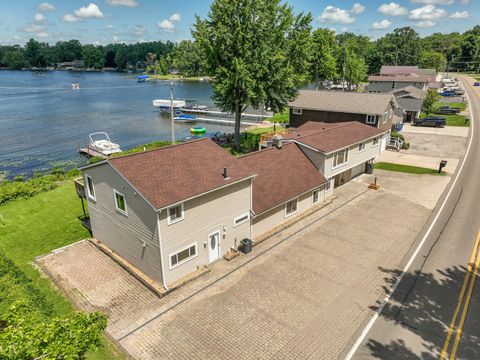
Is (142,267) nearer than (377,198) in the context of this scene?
Yes

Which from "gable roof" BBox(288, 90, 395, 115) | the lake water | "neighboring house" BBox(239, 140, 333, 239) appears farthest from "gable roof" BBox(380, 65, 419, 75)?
"neighboring house" BBox(239, 140, 333, 239)

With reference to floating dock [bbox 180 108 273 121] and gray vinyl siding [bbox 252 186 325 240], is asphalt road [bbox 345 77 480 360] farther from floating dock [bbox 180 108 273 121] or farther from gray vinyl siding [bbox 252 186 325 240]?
floating dock [bbox 180 108 273 121]

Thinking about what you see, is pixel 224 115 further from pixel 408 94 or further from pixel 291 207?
pixel 291 207

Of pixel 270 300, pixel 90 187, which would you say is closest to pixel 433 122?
pixel 270 300

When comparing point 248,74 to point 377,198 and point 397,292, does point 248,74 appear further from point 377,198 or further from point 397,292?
point 397,292

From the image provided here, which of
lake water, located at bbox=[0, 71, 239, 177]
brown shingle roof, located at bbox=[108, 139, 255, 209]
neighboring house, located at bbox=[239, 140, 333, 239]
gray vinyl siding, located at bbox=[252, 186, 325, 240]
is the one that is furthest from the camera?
lake water, located at bbox=[0, 71, 239, 177]

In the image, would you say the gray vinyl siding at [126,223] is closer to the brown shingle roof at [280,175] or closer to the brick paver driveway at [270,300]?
the brick paver driveway at [270,300]

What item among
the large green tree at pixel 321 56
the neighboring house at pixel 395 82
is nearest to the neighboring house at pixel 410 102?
the neighboring house at pixel 395 82

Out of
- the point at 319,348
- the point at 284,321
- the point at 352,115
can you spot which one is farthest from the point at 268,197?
the point at 352,115
